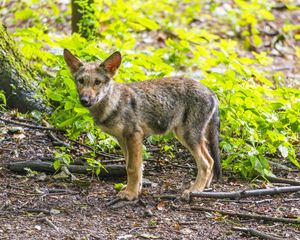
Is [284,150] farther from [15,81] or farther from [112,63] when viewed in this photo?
[15,81]

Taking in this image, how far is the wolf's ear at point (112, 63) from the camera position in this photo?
20.4 ft

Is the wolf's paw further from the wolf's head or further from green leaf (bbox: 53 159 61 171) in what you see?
the wolf's head

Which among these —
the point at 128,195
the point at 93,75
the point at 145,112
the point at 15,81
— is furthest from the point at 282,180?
the point at 15,81

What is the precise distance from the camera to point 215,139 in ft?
22.2

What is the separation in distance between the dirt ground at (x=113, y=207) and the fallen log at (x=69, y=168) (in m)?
0.07

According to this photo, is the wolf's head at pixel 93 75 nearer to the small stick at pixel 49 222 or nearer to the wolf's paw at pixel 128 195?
the wolf's paw at pixel 128 195

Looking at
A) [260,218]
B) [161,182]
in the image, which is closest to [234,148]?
[161,182]

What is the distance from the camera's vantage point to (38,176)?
6.57 m

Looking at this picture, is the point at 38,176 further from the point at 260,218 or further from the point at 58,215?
the point at 260,218

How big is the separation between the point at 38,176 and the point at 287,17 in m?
10.8

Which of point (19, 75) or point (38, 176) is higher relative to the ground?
point (19, 75)

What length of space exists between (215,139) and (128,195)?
126 centimetres

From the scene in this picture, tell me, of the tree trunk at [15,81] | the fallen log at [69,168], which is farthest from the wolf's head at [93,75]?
the tree trunk at [15,81]

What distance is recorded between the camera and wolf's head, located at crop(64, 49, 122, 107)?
609 cm
